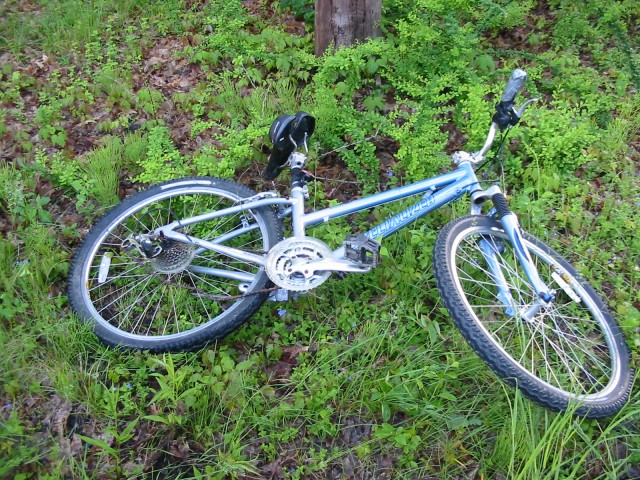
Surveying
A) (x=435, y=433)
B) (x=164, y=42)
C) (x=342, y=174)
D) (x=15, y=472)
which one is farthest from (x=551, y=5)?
(x=15, y=472)

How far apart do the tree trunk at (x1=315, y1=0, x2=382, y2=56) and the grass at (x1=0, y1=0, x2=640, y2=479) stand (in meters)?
0.23

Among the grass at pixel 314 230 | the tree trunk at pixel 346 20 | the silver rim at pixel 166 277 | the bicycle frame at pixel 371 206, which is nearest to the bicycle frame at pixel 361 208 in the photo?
the bicycle frame at pixel 371 206

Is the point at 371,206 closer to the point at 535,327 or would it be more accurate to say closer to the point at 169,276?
the point at 535,327

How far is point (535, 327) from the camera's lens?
2.91m

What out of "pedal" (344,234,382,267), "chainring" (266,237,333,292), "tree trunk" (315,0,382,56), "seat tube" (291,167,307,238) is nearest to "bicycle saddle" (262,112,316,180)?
"seat tube" (291,167,307,238)

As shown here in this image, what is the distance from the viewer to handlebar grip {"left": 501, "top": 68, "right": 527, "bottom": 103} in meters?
2.83

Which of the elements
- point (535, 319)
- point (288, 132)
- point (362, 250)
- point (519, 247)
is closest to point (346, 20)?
point (288, 132)

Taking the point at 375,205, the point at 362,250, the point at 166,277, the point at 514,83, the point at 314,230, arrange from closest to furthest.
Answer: the point at 514,83 < the point at 362,250 < the point at 375,205 < the point at 166,277 < the point at 314,230

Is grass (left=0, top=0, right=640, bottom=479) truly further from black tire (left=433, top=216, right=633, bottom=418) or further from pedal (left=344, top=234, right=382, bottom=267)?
pedal (left=344, top=234, right=382, bottom=267)

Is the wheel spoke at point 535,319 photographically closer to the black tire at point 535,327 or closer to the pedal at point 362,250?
the black tire at point 535,327

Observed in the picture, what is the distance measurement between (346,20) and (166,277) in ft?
8.47

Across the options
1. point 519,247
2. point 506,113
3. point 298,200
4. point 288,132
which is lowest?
point 519,247

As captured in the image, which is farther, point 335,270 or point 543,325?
point 335,270

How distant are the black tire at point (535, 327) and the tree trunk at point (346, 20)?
7.37 ft
